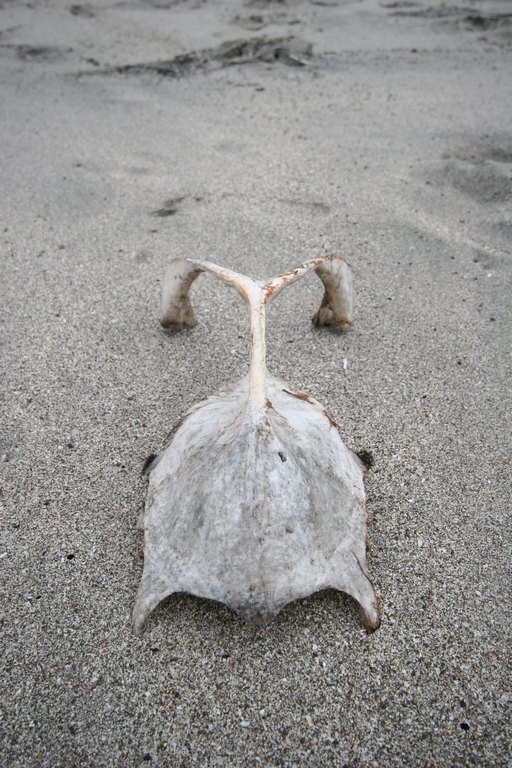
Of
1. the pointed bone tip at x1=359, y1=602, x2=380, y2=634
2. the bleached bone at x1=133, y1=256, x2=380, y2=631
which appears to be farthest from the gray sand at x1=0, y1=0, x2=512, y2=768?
the bleached bone at x1=133, y1=256, x2=380, y2=631

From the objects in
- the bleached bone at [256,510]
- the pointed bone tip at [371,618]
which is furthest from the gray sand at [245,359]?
the bleached bone at [256,510]

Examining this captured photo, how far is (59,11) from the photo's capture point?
5.38 m

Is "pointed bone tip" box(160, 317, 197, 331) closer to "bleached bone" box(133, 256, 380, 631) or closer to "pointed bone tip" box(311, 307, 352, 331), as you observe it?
"pointed bone tip" box(311, 307, 352, 331)

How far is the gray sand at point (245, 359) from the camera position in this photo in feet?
4.61

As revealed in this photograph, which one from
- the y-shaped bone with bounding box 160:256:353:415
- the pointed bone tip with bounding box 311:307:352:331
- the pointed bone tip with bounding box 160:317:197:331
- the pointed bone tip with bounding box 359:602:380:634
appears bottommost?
the pointed bone tip with bounding box 359:602:380:634

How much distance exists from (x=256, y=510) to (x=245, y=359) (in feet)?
3.48

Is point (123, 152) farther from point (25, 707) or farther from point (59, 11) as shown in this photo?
point (25, 707)

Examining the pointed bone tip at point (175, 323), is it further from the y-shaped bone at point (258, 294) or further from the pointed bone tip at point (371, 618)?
the pointed bone tip at point (371, 618)

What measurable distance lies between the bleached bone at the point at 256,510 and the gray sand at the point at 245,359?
161 mm

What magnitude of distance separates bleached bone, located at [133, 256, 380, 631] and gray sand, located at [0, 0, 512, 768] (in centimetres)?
16

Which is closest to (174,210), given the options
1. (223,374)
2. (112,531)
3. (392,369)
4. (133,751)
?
(223,374)

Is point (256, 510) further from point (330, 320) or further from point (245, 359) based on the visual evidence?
point (330, 320)

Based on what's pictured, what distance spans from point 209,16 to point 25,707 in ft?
18.3

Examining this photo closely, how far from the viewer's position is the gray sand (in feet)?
4.61
